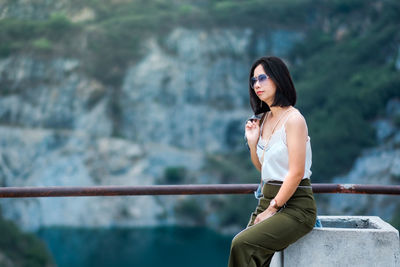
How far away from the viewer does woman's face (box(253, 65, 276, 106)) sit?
2.62 m

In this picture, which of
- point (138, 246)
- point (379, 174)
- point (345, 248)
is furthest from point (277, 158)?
point (379, 174)

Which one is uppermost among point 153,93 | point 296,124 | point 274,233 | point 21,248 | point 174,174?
point 296,124

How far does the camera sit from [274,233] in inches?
94.9

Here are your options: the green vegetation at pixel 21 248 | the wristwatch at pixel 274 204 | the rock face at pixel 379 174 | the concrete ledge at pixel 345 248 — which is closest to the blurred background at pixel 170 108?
the rock face at pixel 379 174

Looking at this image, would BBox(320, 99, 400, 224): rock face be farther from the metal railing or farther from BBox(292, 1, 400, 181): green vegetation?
the metal railing

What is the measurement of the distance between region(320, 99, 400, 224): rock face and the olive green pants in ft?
133

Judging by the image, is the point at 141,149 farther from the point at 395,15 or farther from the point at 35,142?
the point at 395,15

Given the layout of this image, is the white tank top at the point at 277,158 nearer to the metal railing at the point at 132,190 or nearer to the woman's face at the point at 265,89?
the woman's face at the point at 265,89

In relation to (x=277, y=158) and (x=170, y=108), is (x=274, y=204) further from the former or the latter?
(x=170, y=108)

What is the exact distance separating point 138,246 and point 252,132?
42.5m

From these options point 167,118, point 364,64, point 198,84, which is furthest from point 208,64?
point 364,64

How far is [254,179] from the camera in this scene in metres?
50.7

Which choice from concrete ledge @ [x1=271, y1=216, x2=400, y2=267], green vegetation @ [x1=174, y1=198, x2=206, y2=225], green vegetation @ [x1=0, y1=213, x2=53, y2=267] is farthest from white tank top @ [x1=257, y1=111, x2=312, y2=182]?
green vegetation @ [x1=174, y1=198, x2=206, y2=225]

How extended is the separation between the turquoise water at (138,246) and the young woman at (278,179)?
118ft
